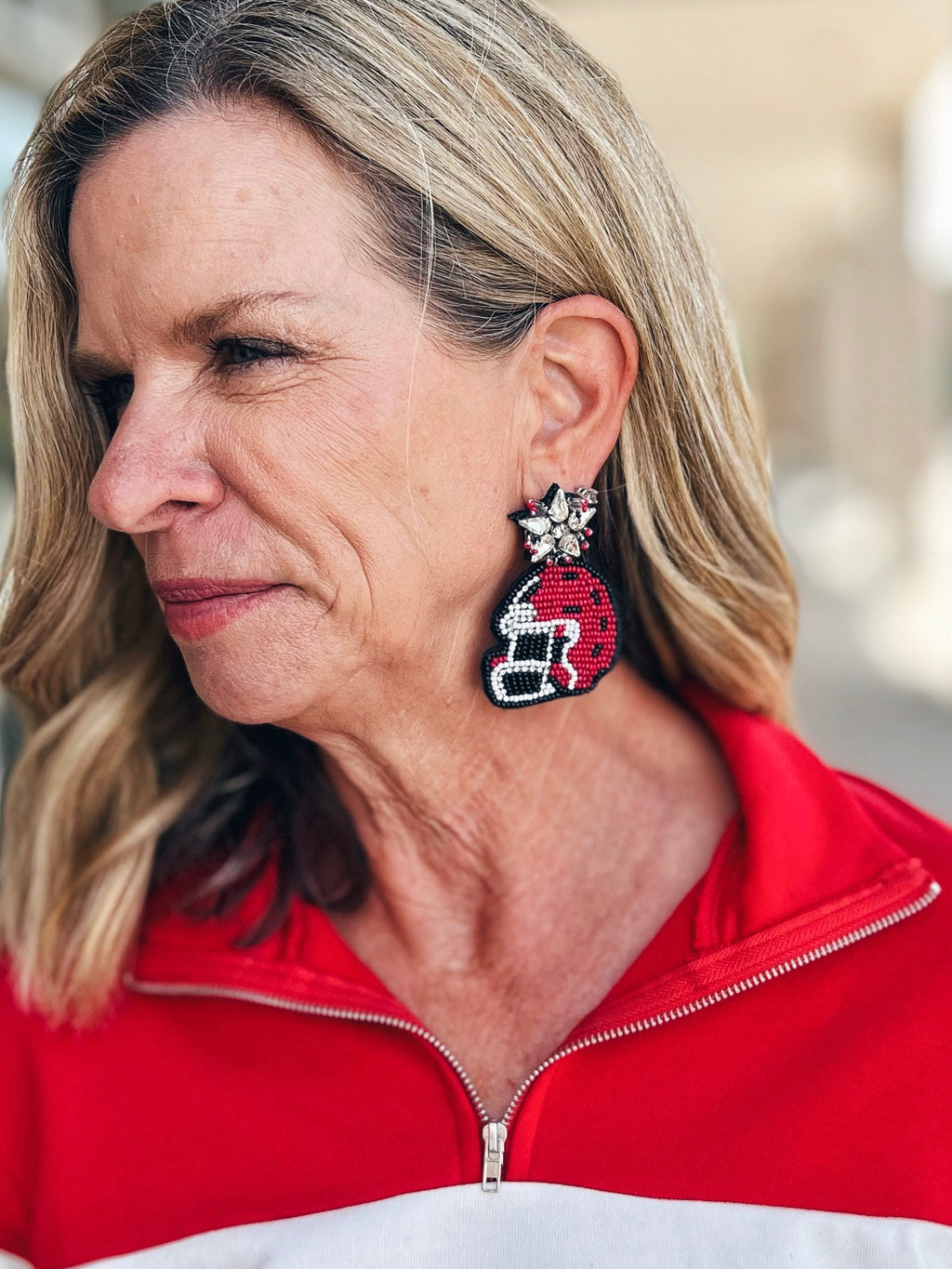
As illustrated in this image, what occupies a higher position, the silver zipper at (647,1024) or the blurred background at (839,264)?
the blurred background at (839,264)

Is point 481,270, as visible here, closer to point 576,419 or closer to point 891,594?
point 576,419

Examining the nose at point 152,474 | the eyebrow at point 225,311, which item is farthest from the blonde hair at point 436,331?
the nose at point 152,474

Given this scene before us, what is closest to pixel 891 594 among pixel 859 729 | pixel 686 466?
pixel 859 729

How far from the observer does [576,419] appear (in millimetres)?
1719

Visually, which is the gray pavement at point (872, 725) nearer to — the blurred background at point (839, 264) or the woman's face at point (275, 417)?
the blurred background at point (839, 264)

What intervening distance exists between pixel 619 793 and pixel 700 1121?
44 centimetres

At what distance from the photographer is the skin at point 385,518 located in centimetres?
152

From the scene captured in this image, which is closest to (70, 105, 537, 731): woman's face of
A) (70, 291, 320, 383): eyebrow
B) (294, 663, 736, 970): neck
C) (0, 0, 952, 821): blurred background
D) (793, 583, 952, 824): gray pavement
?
(70, 291, 320, 383): eyebrow

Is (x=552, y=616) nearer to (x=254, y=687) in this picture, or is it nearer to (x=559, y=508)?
(x=559, y=508)

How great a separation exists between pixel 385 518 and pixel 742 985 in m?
0.69

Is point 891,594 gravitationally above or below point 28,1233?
above

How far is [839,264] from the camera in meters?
19.5

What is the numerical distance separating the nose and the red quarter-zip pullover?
23.6 inches

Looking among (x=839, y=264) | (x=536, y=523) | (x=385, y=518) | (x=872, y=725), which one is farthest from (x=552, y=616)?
(x=839, y=264)
